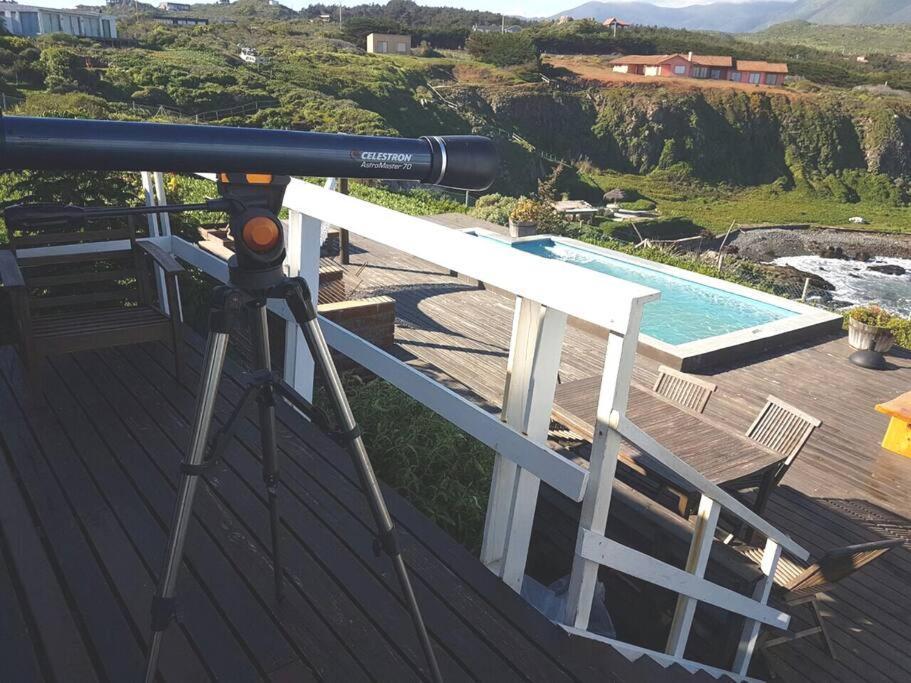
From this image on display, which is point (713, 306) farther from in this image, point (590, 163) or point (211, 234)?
point (590, 163)

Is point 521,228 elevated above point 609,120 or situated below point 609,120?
above

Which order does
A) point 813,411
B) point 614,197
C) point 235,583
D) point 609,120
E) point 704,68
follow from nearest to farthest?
point 235,583
point 813,411
point 614,197
point 609,120
point 704,68

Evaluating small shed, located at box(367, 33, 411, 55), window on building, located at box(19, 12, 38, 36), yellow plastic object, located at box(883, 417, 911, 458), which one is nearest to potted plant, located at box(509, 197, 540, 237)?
yellow plastic object, located at box(883, 417, 911, 458)

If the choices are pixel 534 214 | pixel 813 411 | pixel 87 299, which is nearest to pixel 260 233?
pixel 87 299

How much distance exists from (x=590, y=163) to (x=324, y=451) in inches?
1865

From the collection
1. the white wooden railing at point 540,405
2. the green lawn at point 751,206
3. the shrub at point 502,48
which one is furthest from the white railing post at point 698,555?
the shrub at point 502,48

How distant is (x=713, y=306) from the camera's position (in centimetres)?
971

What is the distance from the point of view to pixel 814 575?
9.81 feet

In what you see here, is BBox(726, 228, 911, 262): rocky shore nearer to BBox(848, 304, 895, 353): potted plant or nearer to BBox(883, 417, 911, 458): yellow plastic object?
BBox(848, 304, 895, 353): potted plant

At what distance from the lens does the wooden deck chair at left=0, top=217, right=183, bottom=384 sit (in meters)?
2.81

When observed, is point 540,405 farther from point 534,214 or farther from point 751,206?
point 751,206

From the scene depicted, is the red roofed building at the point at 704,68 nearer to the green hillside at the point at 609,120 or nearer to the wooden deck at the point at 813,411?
the green hillside at the point at 609,120

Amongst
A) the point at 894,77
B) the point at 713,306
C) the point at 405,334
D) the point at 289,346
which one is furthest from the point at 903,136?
the point at 289,346

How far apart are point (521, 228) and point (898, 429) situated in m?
6.69
